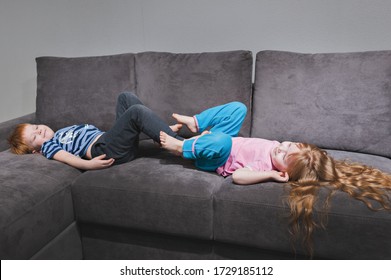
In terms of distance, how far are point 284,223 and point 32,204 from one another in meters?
0.98

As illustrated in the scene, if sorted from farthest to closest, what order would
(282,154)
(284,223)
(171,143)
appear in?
(171,143) → (282,154) → (284,223)

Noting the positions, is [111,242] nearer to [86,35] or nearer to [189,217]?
[189,217]

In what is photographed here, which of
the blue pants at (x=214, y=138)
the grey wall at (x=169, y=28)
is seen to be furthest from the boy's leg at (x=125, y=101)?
the grey wall at (x=169, y=28)

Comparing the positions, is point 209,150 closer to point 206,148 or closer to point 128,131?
point 206,148

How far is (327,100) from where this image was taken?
6.20ft

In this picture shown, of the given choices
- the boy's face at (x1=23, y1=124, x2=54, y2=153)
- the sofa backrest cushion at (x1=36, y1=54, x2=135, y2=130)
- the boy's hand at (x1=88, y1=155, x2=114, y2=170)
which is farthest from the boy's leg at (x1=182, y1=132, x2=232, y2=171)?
the boy's face at (x1=23, y1=124, x2=54, y2=153)

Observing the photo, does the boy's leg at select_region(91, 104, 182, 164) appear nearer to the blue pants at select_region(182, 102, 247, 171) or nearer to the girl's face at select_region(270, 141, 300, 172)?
the blue pants at select_region(182, 102, 247, 171)

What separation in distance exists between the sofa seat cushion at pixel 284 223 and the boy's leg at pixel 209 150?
14 centimetres

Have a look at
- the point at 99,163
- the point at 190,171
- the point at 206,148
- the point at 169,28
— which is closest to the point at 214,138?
the point at 206,148

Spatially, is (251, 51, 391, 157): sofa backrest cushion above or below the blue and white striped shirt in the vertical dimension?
above

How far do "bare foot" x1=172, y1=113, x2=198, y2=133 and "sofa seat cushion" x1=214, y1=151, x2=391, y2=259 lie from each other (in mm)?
458

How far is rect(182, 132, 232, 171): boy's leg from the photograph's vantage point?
63.3 inches
